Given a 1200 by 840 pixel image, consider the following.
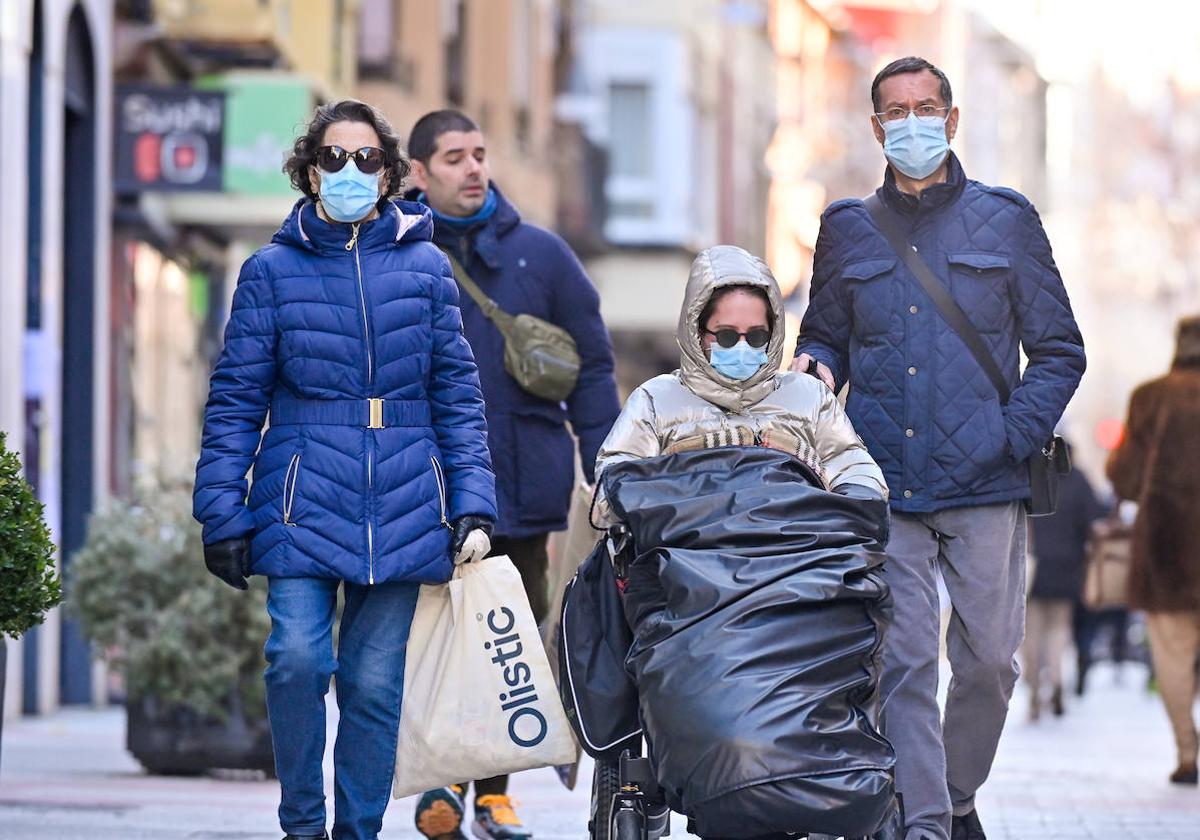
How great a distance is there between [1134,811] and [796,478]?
4.86m

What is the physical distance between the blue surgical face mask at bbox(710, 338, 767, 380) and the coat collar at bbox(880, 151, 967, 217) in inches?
45.5

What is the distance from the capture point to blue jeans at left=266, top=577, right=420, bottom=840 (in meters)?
7.23

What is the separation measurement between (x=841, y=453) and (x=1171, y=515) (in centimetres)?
619

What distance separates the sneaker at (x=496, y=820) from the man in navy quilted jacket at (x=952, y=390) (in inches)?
56.8

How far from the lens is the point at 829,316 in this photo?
7883 mm

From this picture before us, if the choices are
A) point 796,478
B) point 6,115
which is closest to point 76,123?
point 6,115

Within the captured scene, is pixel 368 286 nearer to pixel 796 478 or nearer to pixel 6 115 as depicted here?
pixel 796 478

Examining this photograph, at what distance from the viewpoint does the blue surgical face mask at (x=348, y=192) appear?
7309mm

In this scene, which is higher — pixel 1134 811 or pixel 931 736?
pixel 931 736

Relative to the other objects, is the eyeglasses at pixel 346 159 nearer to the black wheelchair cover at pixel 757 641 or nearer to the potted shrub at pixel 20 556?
the black wheelchair cover at pixel 757 641

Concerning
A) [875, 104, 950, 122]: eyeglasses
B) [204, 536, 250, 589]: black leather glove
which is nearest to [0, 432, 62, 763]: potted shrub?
[204, 536, 250, 589]: black leather glove

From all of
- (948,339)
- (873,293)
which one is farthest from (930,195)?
(948,339)

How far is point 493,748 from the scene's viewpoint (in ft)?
24.4

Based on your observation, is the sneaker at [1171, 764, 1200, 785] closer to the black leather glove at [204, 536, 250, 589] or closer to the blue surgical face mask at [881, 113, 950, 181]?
the blue surgical face mask at [881, 113, 950, 181]
